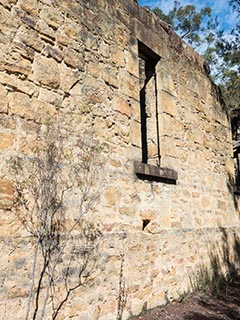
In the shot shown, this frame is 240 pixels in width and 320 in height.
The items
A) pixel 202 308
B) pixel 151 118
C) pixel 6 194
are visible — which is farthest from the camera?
pixel 151 118

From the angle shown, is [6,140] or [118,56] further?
[118,56]

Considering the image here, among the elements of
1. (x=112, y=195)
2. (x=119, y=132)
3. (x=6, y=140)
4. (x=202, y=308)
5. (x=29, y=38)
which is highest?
(x=29, y=38)

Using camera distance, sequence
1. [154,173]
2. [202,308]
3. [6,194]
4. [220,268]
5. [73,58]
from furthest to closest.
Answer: [220,268] → [202,308] → [154,173] → [73,58] → [6,194]

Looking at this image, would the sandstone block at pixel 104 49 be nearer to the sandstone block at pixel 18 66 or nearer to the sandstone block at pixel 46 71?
the sandstone block at pixel 46 71

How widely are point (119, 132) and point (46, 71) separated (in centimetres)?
119

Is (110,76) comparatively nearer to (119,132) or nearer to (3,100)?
(119,132)

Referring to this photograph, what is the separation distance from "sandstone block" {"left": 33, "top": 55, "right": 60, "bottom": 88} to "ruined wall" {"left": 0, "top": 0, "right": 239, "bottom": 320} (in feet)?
0.03

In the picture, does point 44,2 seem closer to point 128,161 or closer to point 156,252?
point 128,161

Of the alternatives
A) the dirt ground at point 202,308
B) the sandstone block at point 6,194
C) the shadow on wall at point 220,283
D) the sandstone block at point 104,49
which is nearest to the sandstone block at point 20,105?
the sandstone block at point 6,194

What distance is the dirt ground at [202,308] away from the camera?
13.5ft

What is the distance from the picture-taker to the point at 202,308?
460cm

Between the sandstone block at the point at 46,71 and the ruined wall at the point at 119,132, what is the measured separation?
0.03 feet

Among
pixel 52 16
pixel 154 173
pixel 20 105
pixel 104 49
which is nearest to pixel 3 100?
pixel 20 105

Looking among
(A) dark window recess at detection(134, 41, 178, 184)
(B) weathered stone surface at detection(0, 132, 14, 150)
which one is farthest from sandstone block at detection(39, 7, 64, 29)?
(A) dark window recess at detection(134, 41, 178, 184)
